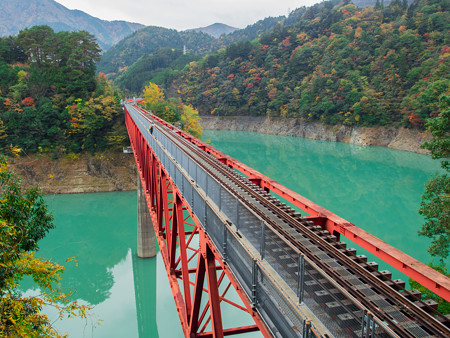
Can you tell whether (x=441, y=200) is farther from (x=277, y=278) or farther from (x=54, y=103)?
(x=54, y=103)

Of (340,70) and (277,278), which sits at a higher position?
(340,70)

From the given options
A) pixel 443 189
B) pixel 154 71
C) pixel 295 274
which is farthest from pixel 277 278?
pixel 154 71

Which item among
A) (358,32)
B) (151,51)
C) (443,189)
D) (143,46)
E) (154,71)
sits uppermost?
(143,46)

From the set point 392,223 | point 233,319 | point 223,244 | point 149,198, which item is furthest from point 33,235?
point 392,223

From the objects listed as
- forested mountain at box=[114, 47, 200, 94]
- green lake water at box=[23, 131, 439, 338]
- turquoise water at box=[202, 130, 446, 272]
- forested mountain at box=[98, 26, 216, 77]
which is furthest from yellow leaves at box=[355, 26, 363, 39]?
forested mountain at box=[98, 26, 216, 77]

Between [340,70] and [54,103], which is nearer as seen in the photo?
[54,103]

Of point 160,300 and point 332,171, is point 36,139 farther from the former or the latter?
point 332,171
